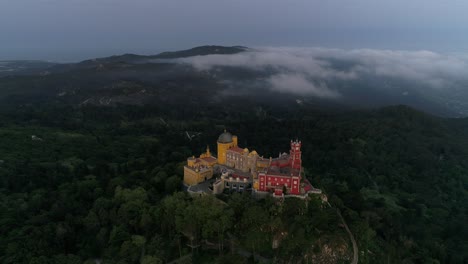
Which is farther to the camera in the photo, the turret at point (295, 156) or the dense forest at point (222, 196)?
the turret at point (295, 156)

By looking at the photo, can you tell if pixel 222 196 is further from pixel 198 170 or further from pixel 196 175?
pixel 198 170

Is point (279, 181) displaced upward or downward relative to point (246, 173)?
upward

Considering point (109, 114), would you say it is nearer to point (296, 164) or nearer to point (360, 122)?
point (360, 122)

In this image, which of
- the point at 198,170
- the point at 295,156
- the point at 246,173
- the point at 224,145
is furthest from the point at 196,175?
the point at 295,156

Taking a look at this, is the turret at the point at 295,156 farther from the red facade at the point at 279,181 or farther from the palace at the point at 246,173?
the red facade at the point at 279,181

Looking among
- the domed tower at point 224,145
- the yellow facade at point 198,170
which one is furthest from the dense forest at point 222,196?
the domed tower at point 224,145

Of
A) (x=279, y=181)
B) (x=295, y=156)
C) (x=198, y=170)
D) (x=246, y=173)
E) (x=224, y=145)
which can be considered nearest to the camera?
(x=279, y=181)
